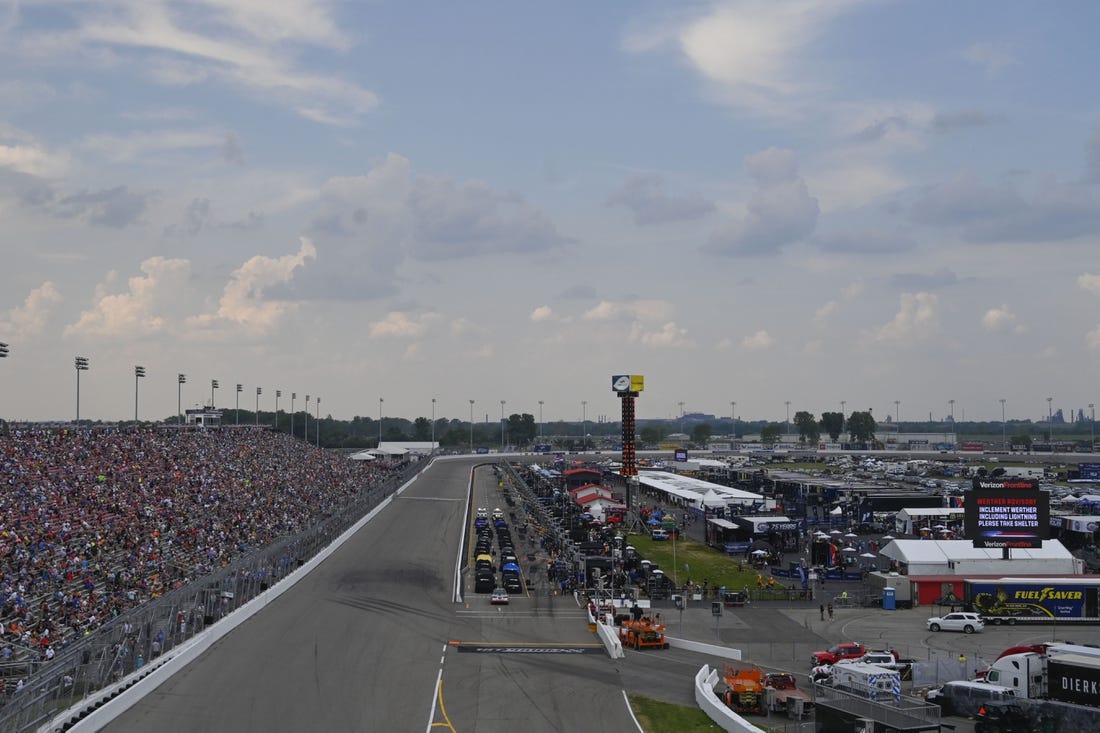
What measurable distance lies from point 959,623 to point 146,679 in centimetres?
3302

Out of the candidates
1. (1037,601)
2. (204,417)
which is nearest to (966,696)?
(1037,601)

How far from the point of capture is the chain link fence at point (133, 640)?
22594 millimetres

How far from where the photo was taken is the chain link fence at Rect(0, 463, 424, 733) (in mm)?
22594

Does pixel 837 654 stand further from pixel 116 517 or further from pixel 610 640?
pixel 116 517

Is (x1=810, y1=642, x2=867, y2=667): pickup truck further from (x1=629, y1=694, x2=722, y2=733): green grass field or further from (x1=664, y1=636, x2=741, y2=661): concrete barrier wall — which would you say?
(x1=629, y1=694, x2=722, y2=733): green grass field

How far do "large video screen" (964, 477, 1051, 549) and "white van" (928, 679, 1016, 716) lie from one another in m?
22.2

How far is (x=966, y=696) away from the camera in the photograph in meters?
28.1

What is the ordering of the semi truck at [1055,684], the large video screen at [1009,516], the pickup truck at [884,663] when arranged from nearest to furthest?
the semi truck at [1055,684] → the pickup truck at [884,663] → the large video screen at [1009,516]

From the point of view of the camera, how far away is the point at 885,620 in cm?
4606

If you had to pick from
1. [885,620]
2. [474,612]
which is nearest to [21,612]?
[474,612]

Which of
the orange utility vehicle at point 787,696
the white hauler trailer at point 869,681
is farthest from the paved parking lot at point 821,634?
the white hauler trailer at point 869,681

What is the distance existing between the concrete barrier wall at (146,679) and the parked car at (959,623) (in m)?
29.3

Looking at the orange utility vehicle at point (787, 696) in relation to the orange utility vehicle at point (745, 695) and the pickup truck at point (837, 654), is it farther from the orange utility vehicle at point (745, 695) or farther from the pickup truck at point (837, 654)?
the pickup truck at point (837, 654)

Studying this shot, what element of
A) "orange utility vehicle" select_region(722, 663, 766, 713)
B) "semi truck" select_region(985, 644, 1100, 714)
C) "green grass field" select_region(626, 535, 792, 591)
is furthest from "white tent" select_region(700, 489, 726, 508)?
"orange utility vehicle" select_region(722, 663, 766, 713)
